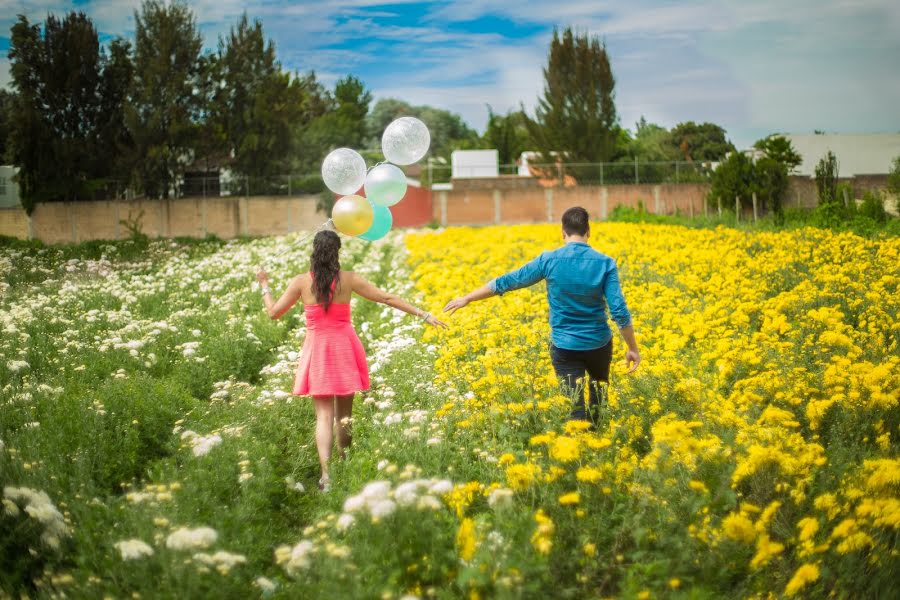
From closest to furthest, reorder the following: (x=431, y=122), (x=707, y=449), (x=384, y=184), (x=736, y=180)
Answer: (x=707, y=449) < (x=384, y=184) < (x=736, y=180) < (x=431, y=122)

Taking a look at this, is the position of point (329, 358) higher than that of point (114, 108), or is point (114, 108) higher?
point (114, 108)

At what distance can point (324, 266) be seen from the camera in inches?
248

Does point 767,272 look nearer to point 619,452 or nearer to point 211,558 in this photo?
point 619,452

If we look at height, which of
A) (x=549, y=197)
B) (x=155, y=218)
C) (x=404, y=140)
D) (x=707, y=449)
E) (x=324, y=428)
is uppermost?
(x=549, y=197)

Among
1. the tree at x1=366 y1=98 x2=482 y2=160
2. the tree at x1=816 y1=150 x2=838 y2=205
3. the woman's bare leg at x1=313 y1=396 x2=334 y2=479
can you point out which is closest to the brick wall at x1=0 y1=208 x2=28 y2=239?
the tree at x1=816 y1=150 x2=838 y2=205

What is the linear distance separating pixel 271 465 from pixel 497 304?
5168 mm

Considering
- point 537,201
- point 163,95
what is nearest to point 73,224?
point 163,95

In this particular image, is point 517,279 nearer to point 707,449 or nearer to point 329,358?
point 329,358

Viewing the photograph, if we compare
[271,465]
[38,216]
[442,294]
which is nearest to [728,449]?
[271,465]

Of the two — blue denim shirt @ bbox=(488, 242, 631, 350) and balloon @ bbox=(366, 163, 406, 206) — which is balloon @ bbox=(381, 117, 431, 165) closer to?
balloon @ bbox=(366, 163, 406, 206)

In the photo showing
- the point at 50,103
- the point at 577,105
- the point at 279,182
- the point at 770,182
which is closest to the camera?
the point at 770,182

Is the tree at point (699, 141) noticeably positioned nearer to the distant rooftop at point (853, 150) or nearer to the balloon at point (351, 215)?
the distant rooftop at point (853, 150)

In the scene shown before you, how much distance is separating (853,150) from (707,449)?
52229mm

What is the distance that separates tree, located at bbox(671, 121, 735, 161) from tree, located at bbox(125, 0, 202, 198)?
1716 inches
